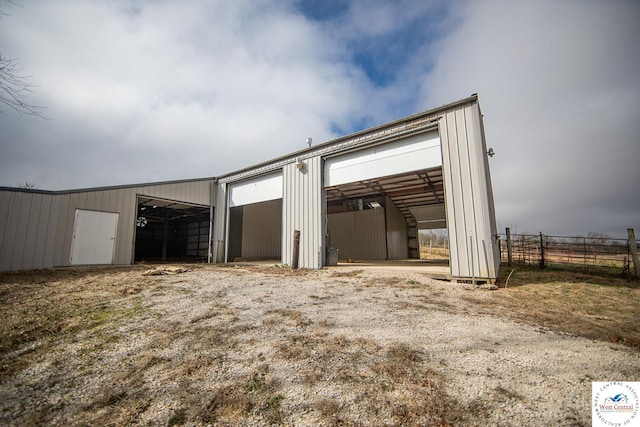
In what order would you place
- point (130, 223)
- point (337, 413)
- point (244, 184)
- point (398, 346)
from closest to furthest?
point (337, 413) → point (398, 346) → point (130, 223) → point (244, 184)

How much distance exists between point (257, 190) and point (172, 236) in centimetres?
1338

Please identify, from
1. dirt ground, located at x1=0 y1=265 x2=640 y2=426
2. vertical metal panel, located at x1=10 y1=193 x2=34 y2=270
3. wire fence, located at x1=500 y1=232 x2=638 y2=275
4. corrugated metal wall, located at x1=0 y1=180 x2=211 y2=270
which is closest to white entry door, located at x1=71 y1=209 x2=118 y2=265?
corrugated metal wall, located at x1=0 y1=180 x2=211 y2=270

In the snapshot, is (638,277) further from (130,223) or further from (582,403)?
(130,223)

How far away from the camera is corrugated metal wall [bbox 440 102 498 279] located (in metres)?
6.45

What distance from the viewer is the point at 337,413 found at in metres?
1.86

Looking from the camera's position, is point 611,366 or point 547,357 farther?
point 547,357

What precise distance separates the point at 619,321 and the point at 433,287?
275cm

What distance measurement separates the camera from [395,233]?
59.2 ft

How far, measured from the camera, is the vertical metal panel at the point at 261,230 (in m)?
17.0

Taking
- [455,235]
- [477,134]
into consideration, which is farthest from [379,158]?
[455,235]

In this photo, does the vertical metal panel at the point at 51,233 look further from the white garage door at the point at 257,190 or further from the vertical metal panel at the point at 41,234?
the white garage door at the point at 257,190

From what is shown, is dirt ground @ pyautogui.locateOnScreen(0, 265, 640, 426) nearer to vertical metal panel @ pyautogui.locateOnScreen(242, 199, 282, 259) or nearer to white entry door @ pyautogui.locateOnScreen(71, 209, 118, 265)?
white entry door @ pyautogui.locateOnScreen(71, 209, 118, 265)

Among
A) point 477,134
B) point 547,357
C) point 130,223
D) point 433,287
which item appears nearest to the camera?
point 547,357

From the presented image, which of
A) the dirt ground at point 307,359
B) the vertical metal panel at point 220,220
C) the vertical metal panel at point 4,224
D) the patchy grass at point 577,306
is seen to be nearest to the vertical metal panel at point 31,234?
the vertical metal panel at point 4,224
